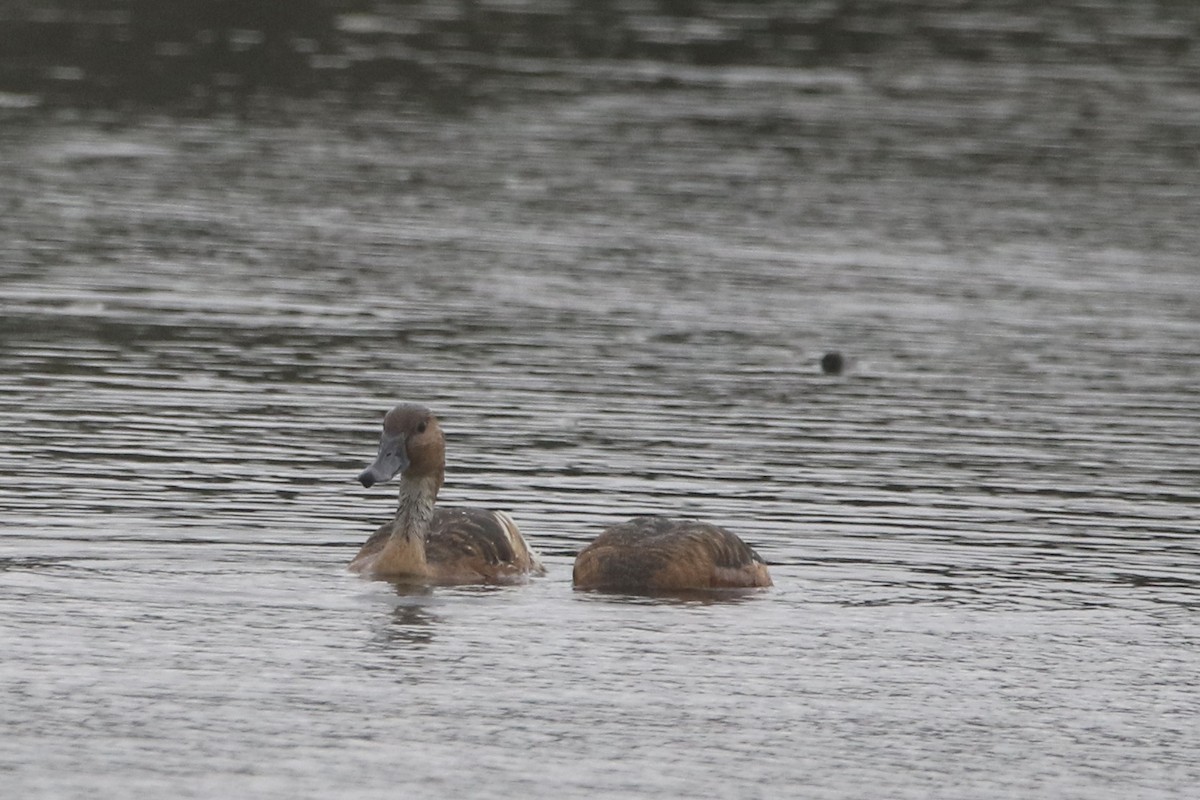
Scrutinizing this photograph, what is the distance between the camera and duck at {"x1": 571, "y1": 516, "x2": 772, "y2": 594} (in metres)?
16.3

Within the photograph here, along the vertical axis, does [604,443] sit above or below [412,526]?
below

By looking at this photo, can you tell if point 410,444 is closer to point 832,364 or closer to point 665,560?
point 665,560

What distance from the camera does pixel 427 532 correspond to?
1714cm

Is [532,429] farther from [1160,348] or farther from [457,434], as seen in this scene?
[1160,348]

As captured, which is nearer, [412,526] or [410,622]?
[410,622]

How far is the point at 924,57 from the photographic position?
48.5 m

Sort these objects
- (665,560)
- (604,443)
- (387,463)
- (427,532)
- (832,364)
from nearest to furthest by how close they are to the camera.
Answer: (665,560) → (387,463) → (427,532) → (604,443) → (832,364)

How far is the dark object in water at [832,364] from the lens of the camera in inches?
954

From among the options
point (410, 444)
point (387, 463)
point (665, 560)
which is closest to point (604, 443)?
point (410, 444)

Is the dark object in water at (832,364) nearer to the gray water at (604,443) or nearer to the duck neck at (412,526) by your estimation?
the gray water at (604,443)

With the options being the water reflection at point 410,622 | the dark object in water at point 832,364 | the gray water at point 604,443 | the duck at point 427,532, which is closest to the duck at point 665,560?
the gray water at point 604,443

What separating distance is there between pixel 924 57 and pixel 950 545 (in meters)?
31.7

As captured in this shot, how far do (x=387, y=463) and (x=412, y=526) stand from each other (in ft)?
1.35

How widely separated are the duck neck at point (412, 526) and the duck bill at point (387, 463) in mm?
126
